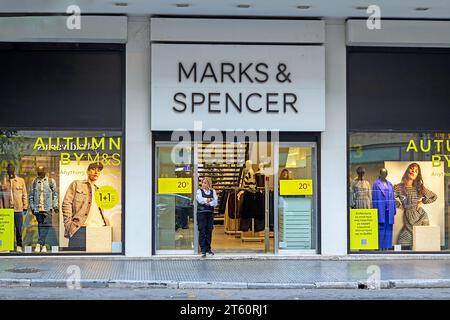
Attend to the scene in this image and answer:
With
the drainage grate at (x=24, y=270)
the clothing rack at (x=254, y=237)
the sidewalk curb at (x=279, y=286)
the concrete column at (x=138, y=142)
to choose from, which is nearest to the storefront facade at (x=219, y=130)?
the concrete column at (x=138, y=142)

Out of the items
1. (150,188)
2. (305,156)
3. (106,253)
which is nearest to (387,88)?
(305,156)

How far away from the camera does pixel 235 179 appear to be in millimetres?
15969

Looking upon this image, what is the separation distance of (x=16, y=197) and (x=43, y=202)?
1.98 feet

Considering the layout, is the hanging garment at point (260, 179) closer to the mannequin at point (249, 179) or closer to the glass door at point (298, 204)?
the mannequin at point (249, 179)

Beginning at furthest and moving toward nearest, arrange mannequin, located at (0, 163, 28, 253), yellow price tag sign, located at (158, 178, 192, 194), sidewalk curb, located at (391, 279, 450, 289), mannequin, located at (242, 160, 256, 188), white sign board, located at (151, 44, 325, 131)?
mannequin, located at (242, 160, 256, 188), yellow price tag sign, located at (158, 178, 192, 194), mannequin, located at (0, 163, 28, 253), white sign board, located at (151, 44, 325, 131), sidewalk curb, located at (391, 279, 450, 289)

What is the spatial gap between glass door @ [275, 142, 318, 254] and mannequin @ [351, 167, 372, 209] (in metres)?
0.91

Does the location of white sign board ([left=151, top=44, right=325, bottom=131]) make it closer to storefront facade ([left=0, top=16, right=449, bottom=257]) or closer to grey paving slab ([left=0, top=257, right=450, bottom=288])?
storefront facade ([left=0, top=16, right=449, bottom=257])

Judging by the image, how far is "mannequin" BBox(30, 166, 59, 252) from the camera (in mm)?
15297

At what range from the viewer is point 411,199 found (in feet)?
52.3

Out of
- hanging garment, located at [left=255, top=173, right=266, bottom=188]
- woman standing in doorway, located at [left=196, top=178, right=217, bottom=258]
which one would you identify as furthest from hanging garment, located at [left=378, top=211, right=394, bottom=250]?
woman standing in doorway, located at [left=196, top=178, right=217, bottom=258]

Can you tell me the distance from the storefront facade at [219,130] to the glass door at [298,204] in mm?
23

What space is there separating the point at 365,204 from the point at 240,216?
2929mm

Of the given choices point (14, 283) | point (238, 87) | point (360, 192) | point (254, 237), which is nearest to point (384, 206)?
point (360, 192)
